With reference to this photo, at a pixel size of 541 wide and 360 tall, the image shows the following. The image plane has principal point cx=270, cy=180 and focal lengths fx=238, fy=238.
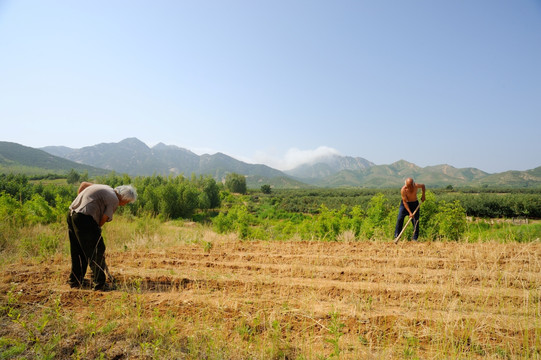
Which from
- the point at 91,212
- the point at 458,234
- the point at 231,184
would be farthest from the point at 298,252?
the point at 231,184

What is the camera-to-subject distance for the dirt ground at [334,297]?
2586 mm

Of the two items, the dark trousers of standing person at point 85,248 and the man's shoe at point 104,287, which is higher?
the dark trousers of standing person at point 85,248

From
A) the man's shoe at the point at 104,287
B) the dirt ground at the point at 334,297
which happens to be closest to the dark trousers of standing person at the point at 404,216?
the dirt ground at the point at 334,297

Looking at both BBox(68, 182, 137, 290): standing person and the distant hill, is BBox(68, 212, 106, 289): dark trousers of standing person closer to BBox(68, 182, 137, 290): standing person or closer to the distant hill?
BBox(68, 182, 137, 290): standing person

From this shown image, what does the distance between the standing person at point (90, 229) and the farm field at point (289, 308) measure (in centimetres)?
25

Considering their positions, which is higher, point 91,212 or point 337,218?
point 91,212

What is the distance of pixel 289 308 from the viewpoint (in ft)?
10.5

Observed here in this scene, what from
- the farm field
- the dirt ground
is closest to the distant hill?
the dirt ground

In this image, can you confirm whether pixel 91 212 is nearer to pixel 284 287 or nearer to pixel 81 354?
pixel 81 354

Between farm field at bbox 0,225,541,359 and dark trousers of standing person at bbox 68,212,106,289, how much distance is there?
207 mm

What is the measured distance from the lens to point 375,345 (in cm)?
261

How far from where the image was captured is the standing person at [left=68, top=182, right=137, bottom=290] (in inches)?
148

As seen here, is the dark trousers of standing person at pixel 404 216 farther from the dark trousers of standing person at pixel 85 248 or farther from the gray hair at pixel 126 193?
the dark trousers of standing person at pixel 85 248

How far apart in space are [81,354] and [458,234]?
28.5 feet
